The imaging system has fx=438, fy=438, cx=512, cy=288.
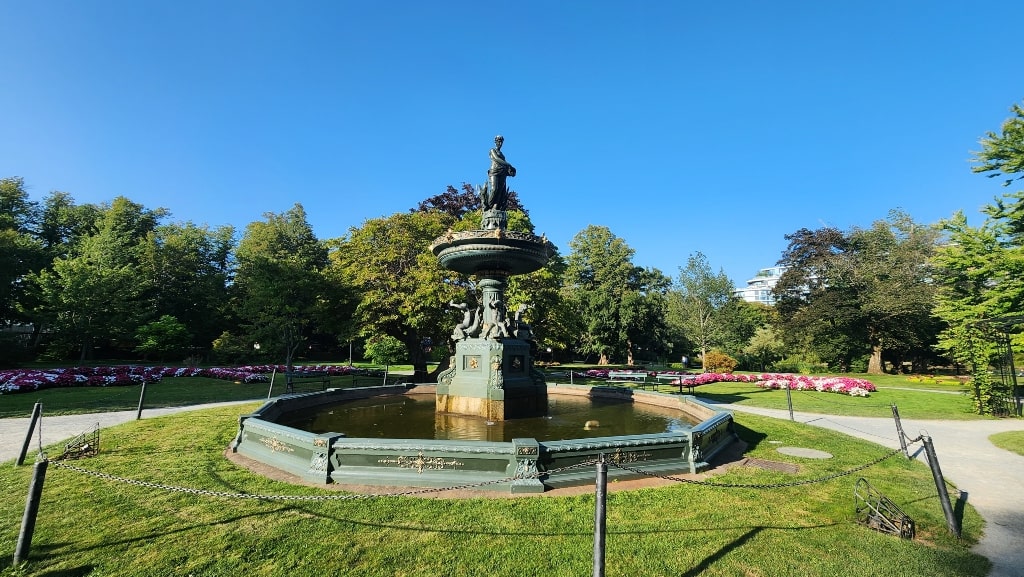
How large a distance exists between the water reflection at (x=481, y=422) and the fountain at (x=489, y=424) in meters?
0.12

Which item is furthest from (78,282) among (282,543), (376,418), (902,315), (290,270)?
(902,315)

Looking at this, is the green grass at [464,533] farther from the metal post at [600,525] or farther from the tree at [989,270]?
the tree at [989,270]

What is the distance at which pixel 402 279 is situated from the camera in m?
24.2

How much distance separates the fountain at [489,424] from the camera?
6.29 metres

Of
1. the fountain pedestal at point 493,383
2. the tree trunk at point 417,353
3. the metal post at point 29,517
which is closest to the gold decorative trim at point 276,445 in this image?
the metal post at point 29,517

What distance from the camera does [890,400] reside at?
1888cm

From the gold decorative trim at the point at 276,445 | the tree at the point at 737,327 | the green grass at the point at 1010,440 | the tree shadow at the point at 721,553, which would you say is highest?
the tree at the point at 737,327

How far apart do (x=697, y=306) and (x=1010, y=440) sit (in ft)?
120

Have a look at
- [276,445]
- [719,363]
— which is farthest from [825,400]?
[276,445]

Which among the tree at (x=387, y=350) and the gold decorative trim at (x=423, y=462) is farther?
the tree at (x=387, y=350)

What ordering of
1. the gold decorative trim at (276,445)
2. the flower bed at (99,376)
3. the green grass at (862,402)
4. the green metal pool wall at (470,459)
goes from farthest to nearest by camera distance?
the flower bed at (99,376), the green grass at (862,402), the gold decorative trim at (276,445), the green metal pool wall at (470,459)

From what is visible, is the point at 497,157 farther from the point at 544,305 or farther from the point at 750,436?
the point at 544,305

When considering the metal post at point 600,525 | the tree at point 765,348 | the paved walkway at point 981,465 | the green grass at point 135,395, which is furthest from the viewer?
the tree at point 765,348

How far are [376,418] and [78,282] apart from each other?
1258 inches
